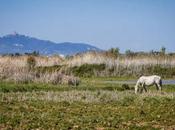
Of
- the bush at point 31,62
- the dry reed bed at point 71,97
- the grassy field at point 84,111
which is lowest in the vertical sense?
the grassy field at point 84,111

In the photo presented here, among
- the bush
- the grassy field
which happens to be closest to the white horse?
the grassy field

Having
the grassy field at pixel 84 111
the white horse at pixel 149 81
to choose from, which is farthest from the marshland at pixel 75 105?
the white horse at pixel 149 81

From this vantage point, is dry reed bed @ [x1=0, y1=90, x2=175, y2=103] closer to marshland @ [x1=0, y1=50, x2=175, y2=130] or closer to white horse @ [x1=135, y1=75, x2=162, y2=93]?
marshland @ [x1=0, y1=50, x2=175, y2=130]

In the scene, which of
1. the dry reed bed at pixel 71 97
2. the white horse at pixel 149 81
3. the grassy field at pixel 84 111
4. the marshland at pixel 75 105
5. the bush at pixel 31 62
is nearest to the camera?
the grassy field at pixel 84 111

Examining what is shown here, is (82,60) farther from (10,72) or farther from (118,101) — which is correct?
(118,101)

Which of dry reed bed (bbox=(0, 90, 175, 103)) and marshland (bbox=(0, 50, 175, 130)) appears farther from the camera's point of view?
dry reed bed (bbox=(0, 90, 175, 103))

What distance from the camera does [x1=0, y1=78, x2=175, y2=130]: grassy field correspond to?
22.5 meters

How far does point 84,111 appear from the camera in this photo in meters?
A: 27.7

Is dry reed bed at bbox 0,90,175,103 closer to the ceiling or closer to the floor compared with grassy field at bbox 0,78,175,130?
closer to the ceiling

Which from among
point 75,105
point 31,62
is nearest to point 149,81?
point 75,105

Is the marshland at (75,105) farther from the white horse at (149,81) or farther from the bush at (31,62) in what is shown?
the bush at (31,62)

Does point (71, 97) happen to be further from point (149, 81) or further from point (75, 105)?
point (149, 81)

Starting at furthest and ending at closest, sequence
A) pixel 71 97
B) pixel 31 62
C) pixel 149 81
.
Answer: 1. pixel 31 62
2. pixel 149 81
3. pixel 71 97

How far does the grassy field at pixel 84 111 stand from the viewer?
74.0ft
